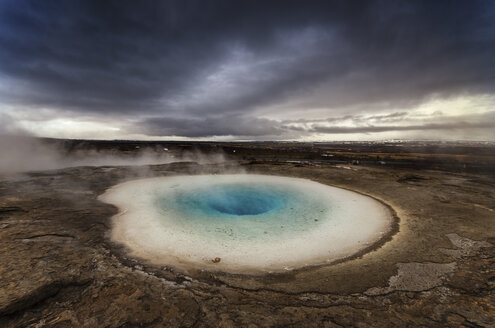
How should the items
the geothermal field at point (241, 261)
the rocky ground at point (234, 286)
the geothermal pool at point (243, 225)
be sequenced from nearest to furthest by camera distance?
the rocky ground at point (234, 286)
the geothermal field at point (241, 261)
the geothermal pool at point (243, 225)

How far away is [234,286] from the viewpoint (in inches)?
165

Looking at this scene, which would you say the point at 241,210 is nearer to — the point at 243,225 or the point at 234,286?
the point at 243,225

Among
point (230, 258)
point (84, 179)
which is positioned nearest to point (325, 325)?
point (230, 258)

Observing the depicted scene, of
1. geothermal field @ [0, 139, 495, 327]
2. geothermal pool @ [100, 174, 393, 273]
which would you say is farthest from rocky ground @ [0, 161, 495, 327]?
geothermal pool @ [100, 174, 393, 273]

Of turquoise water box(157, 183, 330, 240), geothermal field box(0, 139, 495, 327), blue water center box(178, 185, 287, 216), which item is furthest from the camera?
blue water center box(178, 185, 287, 216)

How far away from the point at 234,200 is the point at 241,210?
58.8 inches

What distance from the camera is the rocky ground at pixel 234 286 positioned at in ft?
10.6

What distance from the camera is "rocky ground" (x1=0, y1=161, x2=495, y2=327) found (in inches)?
128

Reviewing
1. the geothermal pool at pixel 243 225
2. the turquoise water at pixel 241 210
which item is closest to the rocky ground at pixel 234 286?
the geothermal pool at pixel 243 225

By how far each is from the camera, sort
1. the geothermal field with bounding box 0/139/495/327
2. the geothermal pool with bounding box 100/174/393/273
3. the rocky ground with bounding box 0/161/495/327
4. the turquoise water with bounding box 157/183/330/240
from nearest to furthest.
Result: the rocky ground with bounding box 0/161/495/327, the geothermal field with bounding box 0/139/495/327, the geothermal pool with bounding box 100/174/393/273, the turquoise water with bounding box 157/183/330/240

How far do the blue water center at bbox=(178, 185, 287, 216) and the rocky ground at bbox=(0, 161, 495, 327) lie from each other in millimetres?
4429

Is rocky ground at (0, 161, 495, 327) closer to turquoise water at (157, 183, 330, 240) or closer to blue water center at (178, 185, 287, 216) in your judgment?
A: turquoise water at (157, 183, 330, 240)

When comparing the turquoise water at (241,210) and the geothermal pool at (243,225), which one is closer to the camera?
the geothermal pool at (243,225)

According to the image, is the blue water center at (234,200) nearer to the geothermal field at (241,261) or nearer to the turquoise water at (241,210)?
the turquoise water at (241,210)
